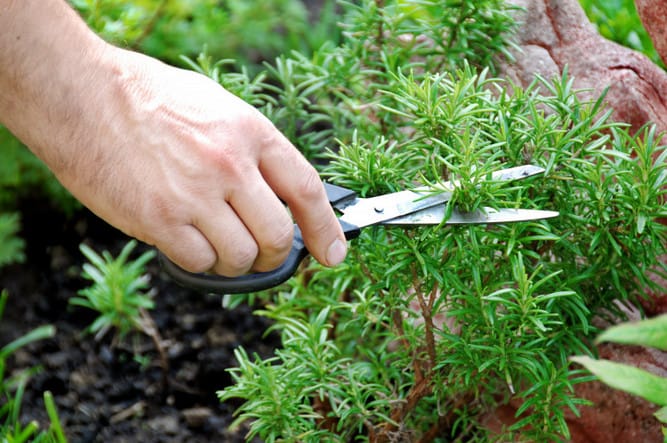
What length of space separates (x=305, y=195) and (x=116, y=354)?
1453 mm

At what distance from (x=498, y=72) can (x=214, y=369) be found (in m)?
1.29

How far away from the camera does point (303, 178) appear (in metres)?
1.46

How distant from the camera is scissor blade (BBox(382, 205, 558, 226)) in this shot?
142 centimetres

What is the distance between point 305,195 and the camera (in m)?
1.46

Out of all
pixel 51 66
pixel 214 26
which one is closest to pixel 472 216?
pixel 51 66

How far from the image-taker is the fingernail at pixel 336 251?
58.8 inches

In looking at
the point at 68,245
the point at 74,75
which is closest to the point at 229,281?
the point at 74,75

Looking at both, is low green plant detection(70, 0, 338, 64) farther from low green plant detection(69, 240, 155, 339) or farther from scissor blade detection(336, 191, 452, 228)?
scissor blade detection(336, 191, 452, 228)

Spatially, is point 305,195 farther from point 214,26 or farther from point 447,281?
point 214,26

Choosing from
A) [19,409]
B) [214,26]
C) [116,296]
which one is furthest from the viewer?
[214,26]

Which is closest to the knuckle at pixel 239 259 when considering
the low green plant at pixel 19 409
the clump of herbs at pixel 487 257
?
the clump of herbs at pixel 487 257

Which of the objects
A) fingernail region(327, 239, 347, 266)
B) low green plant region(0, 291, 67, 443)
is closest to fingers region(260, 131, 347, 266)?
fingernail region(327, 239, 347, 266)

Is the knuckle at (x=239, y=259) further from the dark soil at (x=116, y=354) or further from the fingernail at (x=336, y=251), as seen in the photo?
the dark soil at (x=116, y=354)

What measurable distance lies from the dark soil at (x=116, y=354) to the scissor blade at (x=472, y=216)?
1.13 m
